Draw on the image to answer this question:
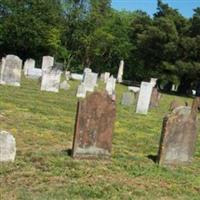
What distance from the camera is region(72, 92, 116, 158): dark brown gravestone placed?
923cm

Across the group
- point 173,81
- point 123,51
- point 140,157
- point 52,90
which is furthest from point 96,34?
point 140,157

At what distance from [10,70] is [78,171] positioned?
45.8 feet

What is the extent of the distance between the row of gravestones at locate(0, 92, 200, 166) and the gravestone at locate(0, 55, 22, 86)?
41.0ft

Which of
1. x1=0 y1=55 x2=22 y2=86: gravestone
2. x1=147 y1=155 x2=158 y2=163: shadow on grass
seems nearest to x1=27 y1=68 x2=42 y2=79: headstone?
x1=0 y1=55 x2=22 y2=86: gravestone

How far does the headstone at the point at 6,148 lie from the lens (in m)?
8.15

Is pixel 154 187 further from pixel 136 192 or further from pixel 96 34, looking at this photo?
pixel 96 34

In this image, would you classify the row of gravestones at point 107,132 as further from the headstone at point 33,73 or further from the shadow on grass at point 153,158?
the headstone at point 33,73

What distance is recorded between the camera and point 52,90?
22531mm

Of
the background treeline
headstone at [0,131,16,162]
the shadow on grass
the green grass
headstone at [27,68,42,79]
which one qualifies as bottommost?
headstone at [27,68,42,79]

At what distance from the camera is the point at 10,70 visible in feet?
71.1

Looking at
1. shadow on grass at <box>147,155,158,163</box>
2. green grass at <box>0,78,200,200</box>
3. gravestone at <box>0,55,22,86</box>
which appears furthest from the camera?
gravestone at <box>0,55,22,86</box>

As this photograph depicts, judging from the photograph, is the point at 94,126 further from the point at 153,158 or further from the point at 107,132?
the point at 153,158

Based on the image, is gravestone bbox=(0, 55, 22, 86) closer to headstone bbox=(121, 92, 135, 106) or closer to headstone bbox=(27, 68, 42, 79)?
headstone bbox=(121, 92, 135, 106)

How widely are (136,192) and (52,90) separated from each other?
50.0ft
